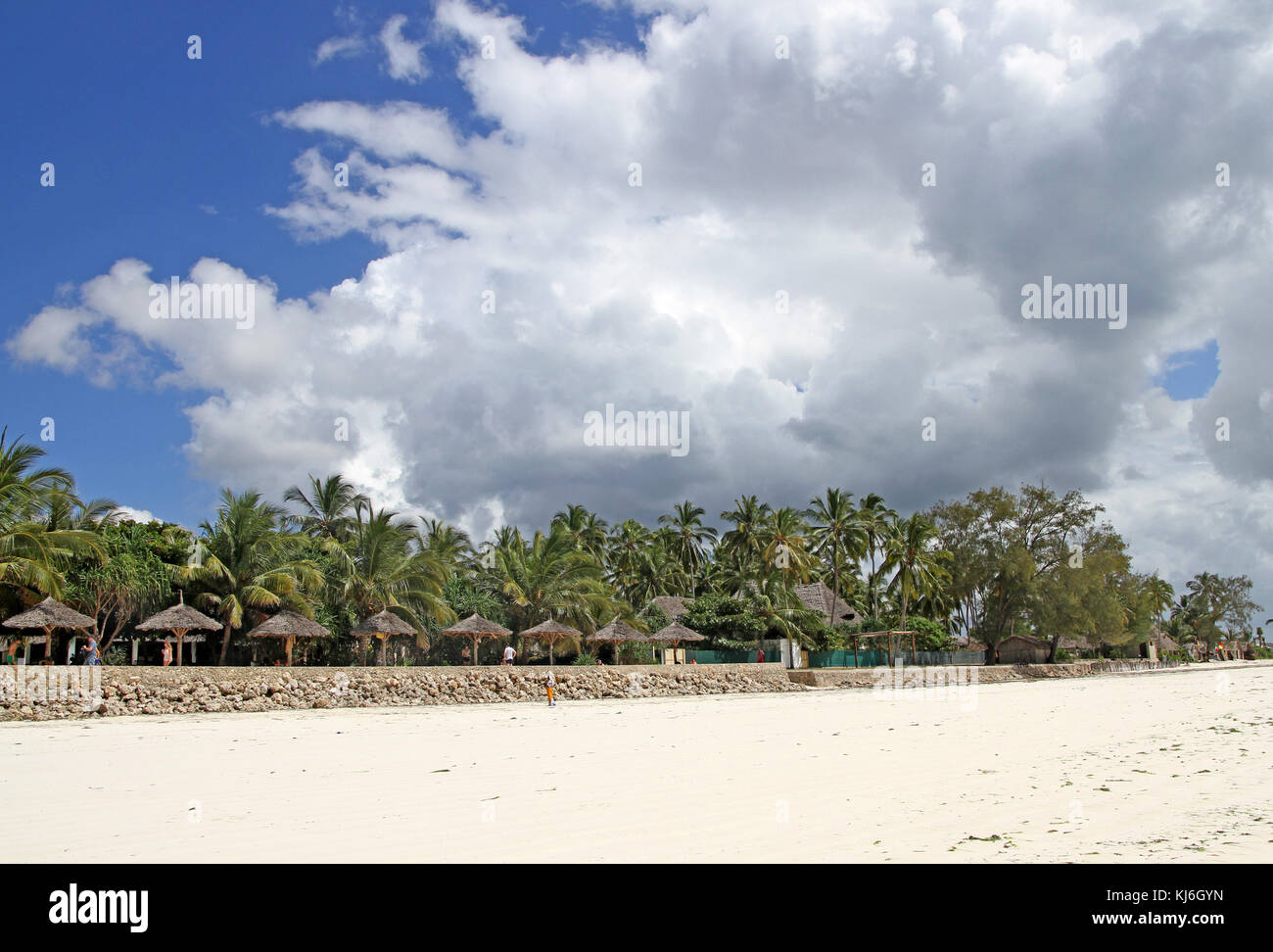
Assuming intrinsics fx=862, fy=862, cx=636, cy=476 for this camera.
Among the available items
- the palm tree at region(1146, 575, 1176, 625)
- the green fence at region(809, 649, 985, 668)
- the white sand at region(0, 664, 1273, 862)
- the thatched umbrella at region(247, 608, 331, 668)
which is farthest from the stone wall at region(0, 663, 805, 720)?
the palm tree at region(1146, 575, 1176, 625)

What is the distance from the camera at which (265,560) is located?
28859 millimetres

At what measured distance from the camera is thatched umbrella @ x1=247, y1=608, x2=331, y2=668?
26.2 m

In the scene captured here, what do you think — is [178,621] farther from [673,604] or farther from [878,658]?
[878,658]

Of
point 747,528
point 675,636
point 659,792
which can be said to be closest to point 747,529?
point 747,528

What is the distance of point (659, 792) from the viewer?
7.95 metres

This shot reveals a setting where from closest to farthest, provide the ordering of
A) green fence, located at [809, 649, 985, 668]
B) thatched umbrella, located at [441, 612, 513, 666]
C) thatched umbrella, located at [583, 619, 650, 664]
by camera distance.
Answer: thatched umbrella, located at [441, 612, 513, 666] < thatched umbrella, located at [583, 619, 650, 664] < green fence, located at [809, 649, 985, 668]

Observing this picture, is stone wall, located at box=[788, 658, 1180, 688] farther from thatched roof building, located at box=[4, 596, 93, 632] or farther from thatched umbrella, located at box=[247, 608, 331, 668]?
thatched roof building, located at box=[4, 596, 93, 632]

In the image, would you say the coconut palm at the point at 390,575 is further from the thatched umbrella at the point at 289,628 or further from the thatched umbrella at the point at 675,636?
the thatched umbrella at the point at 675,636

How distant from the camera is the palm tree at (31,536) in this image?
21.4 metres

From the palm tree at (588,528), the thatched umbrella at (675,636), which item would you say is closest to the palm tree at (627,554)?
the palm tree at (588,528)

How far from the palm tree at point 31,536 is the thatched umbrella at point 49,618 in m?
0.38

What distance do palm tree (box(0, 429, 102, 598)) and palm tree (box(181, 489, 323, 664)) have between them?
4.10m

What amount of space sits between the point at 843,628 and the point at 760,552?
8427mm
